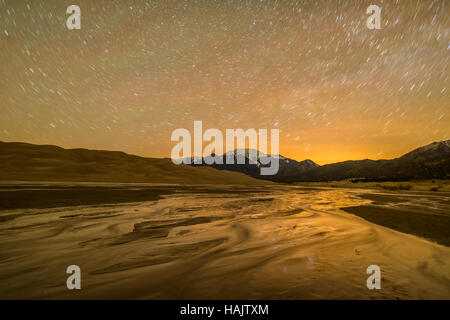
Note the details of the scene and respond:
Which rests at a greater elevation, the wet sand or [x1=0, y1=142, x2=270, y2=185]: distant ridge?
[x1=0, y1=142, x2=270, y2=185]: distant ridge

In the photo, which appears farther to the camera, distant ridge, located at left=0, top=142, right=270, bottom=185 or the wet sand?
distant ridge, located at left=0, top=142, right=270, bottom=185

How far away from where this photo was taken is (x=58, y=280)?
2967mm

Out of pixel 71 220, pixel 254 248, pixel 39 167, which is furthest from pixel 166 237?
pixel 39 167

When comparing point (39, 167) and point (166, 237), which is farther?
point (39, 167)

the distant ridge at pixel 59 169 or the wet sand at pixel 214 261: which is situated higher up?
the distant ridge at pixel 59 169

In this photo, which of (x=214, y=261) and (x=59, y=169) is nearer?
(x=214, y=261)

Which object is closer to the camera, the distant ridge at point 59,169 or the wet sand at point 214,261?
the wet sand at point 214,261

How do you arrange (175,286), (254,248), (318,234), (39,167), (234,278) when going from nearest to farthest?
(175,286) → (234,278) → (254,248) → (318,234) → (39,167)

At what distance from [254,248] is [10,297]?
3.71m

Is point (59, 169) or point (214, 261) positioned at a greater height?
point (59, 169)

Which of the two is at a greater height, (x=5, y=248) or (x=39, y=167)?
(x=39, y=167)
